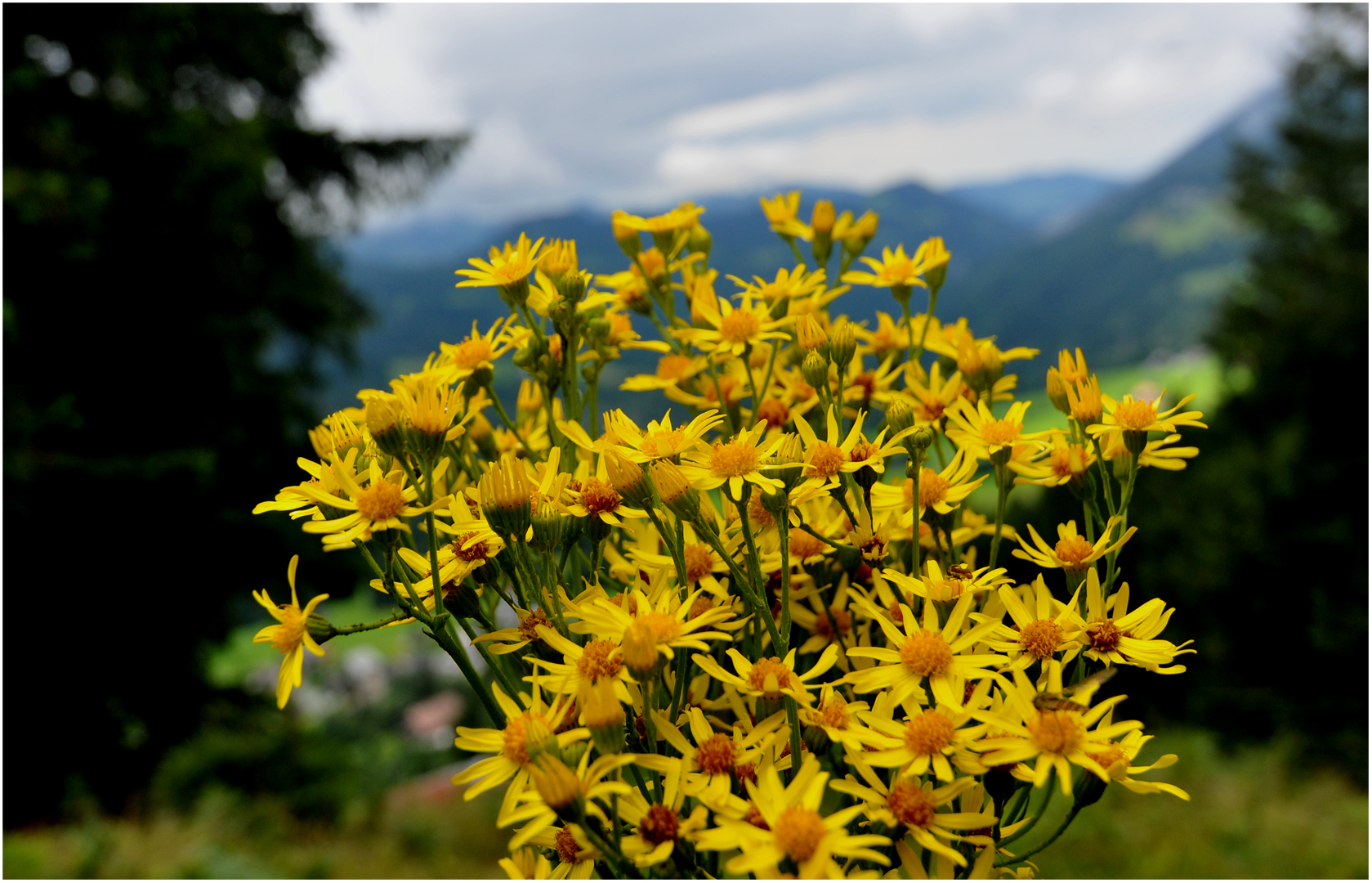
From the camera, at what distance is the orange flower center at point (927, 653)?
653mm

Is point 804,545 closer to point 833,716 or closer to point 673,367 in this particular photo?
point 833,716

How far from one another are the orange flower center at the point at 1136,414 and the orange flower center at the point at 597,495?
52cm

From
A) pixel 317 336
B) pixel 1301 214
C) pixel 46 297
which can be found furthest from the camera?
pixel 1301 214

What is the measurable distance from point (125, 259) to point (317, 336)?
2288mm

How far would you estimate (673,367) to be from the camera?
39.6 inches

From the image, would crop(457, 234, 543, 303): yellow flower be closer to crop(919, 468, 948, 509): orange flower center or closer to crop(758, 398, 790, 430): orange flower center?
crop(758, 398, 790, 430): orange flower center

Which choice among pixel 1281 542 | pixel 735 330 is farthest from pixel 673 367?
pixel 1281 542

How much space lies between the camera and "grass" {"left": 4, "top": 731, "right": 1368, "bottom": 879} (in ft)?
13.8

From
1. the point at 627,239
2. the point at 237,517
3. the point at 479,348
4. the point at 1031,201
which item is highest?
the point at 1031,201

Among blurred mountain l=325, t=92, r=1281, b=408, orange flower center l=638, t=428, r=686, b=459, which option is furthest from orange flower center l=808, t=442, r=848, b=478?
blurred mountain l=325, t=92, r=1281, b=408

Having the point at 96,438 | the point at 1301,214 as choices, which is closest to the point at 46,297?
the point at 96,438

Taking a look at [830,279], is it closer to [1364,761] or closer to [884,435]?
[884,435]

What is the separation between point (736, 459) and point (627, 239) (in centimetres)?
48

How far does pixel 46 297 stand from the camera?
5281 millimetres
